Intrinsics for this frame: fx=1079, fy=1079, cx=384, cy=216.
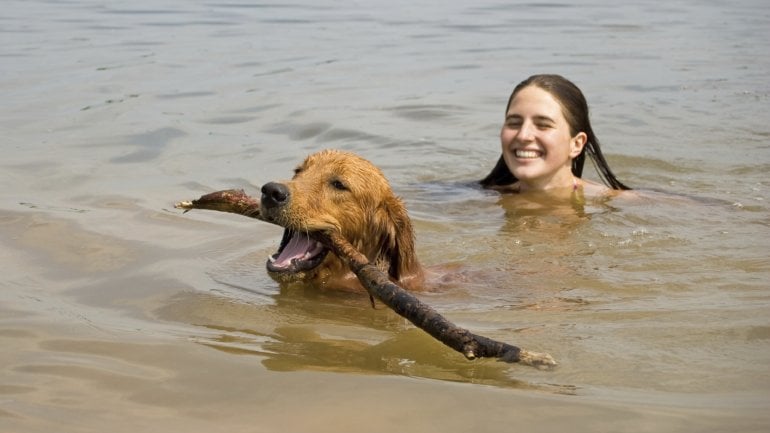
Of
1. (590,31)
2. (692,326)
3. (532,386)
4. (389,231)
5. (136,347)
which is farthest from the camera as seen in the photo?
(590,31)

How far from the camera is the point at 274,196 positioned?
579cm

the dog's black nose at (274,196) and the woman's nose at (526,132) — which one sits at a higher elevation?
the dog's black nose at (274,196)

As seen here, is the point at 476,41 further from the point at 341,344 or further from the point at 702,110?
the point at 341,344

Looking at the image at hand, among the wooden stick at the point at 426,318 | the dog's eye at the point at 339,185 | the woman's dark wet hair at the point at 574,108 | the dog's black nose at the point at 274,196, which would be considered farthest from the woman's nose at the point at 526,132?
the dog's black nose at the point at 274,196

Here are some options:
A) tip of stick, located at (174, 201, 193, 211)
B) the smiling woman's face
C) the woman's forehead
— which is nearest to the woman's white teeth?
the smiling woman's face

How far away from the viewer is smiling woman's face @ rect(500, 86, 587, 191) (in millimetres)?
9141

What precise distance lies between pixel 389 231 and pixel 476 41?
467 inches

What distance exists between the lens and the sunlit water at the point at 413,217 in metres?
4.37

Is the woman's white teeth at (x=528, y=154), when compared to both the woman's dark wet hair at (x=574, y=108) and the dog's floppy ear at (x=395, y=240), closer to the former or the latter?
the woman's dark wet hair at (x=574, y=108)

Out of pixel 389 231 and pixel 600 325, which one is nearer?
pixel 600 325

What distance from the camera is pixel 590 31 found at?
1889 centimetres

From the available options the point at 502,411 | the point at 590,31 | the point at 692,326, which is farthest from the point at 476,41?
the point at 502,411

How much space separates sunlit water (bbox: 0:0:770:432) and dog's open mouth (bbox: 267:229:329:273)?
0.75 ft

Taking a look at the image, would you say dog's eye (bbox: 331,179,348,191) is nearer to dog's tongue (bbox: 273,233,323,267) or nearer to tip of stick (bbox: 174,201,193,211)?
dog's tongue (bbox: 273,233,323,267)
